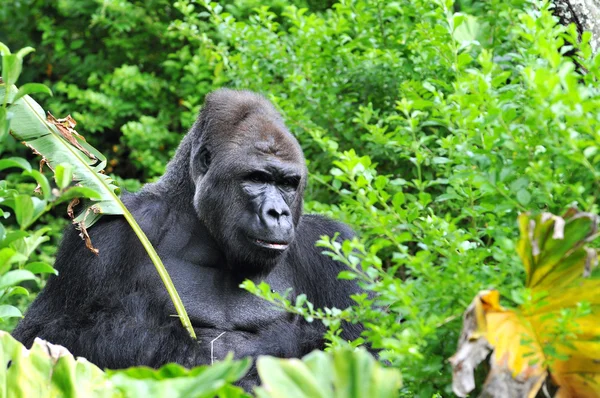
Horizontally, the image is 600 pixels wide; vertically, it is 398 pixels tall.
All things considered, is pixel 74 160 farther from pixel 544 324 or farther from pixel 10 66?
pixel 544 324

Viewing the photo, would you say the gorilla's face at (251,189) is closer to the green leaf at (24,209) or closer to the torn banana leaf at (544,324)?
the green leaf at (24,209)

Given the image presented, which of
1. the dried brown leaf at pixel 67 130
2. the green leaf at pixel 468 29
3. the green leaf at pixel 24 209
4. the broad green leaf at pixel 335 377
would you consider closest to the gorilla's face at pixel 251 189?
the dried brown leaf at pixel 67 130

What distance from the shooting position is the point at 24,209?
261cm

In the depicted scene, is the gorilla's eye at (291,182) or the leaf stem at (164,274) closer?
the leaf stem at (164,274)

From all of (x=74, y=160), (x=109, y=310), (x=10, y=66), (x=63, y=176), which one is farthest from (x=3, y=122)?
(x=109, y=310)

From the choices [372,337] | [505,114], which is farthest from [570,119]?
[372,337]

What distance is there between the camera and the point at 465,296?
249 cm

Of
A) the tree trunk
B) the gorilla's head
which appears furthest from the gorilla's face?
the tree trunk

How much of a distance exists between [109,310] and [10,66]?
1.51 meters

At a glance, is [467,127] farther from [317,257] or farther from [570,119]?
[317,257]

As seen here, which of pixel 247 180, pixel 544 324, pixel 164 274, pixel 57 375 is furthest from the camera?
pixel 247 180

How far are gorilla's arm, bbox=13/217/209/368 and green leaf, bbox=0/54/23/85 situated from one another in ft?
4.60

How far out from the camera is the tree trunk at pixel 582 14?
15.9 feet

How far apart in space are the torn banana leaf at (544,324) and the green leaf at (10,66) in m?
1.56
